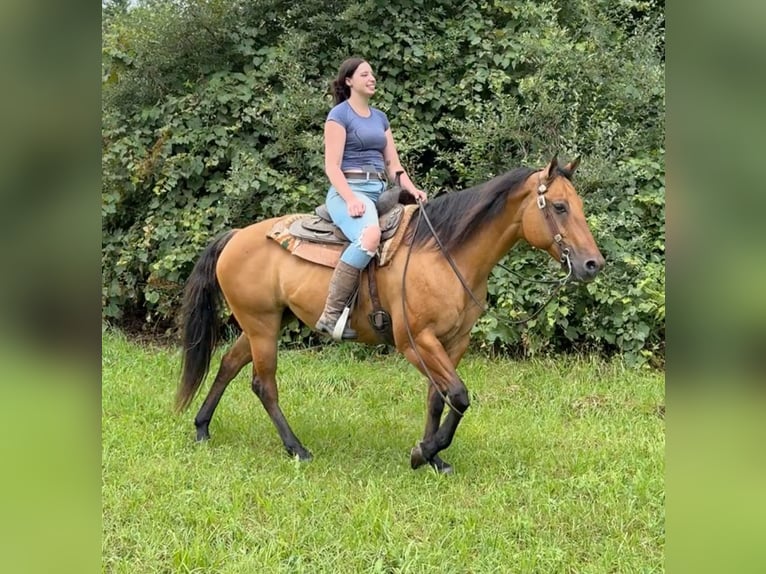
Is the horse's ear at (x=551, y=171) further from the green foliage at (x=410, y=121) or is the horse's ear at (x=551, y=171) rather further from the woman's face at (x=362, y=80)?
the green foliage at (x=410, y=121)

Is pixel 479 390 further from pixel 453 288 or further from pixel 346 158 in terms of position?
pixel 346 158

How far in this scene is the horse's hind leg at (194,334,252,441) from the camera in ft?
15.2

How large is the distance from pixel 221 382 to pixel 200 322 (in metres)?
0.48

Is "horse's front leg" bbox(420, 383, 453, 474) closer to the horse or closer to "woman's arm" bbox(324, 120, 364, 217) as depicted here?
the horse

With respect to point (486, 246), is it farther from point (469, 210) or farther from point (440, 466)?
point (440, 466)

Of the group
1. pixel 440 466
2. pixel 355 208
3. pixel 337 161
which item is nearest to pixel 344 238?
pixel 355 208

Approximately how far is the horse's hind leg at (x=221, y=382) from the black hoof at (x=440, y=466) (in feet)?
5.50

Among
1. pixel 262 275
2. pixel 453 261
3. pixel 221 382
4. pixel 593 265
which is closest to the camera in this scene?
pixel 593 265

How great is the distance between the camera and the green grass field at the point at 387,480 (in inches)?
116

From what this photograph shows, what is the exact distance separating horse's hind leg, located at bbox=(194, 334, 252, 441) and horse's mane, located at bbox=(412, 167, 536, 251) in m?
1.67

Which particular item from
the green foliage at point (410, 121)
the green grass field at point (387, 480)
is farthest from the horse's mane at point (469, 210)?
the green foliage at point (410, 121)

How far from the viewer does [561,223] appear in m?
3.58
